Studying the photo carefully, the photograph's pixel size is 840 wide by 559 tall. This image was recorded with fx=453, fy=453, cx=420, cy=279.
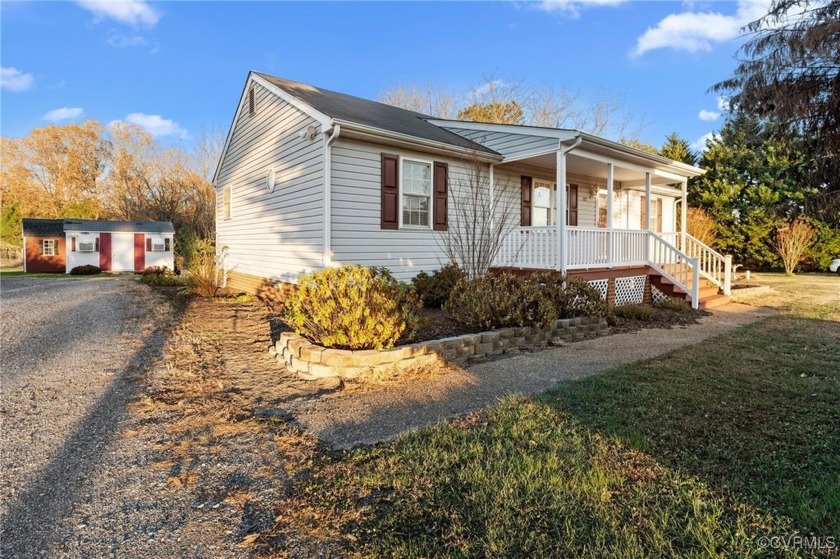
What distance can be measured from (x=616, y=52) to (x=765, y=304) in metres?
9.19

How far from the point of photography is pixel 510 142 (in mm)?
10680

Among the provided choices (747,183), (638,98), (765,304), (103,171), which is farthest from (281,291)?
(103,171)

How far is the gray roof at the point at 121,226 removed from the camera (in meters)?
26.0

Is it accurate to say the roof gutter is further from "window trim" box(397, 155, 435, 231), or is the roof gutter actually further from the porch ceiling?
the porch ceiling

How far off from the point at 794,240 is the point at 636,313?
1596 centimetres

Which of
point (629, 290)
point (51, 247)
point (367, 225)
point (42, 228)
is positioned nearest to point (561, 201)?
point (629, 290)

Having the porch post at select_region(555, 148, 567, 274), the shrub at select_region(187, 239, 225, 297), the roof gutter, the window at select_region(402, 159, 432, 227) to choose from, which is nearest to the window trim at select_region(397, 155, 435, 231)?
the window at select_region(402, 159, 432, 227)

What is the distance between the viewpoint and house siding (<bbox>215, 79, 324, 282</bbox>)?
9211mm

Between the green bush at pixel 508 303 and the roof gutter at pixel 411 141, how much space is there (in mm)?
3259

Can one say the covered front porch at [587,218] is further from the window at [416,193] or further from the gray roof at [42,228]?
the gray roof at [42,228]

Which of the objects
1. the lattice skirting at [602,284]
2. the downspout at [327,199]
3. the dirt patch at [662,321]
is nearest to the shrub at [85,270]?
the downspout at [327,199]

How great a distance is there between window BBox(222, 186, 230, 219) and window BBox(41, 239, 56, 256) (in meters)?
21.4

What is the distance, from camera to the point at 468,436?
3557 mm

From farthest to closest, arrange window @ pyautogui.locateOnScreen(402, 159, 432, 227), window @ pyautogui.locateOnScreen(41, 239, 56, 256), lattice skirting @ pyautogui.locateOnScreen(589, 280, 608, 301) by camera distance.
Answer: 1. window @ pyautogui.locateOnScreen(41, 239, 56, 256)
2. lattice skirting @ pyautogui.locateOnScreen(589, 280, 608, 301)
3. window @ pyautogui.locateOnScreen(402, 159, 432, 227)
